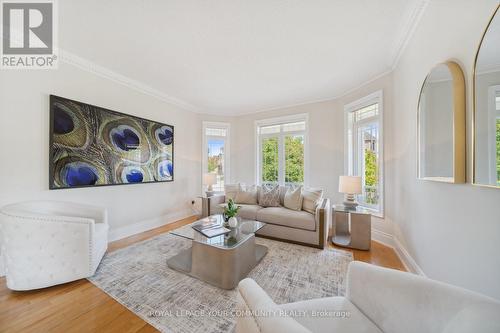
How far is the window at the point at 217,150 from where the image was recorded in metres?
4.77

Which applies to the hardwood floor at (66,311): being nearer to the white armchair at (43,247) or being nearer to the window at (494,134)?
the white armchair at (43,247)

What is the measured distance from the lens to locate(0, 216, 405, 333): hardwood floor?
140cm

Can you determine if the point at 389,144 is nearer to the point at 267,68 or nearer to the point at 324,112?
the point at 324,112

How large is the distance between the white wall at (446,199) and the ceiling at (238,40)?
0.40 meters

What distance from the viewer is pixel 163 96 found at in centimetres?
376

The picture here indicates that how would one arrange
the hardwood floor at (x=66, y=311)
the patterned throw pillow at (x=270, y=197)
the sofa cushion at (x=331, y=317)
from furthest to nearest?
the patterned throw pillow at (x=270, y=197), the hardwood floor at (x=66, y=311), the sofa cushion at (x=331, y=317)

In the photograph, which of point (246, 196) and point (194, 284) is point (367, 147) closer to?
point (246, 196)

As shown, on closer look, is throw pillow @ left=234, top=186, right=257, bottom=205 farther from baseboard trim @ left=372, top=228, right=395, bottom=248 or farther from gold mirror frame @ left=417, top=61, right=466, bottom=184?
gold mirror frame @ left=417, top=61, right=466, bottom=184

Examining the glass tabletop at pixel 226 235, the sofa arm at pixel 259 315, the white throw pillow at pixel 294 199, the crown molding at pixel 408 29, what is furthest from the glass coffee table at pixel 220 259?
the crown molding at pixel 408 29

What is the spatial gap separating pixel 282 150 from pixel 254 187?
130 cm

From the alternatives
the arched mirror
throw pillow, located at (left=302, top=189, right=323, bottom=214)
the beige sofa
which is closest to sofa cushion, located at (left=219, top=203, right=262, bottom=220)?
the beige sofa

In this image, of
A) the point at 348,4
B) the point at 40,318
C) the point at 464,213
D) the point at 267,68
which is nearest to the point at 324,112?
the point at 267,68

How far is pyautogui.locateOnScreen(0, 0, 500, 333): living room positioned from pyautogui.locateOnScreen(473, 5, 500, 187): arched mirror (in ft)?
0.03

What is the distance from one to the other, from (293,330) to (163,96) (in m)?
4.22
